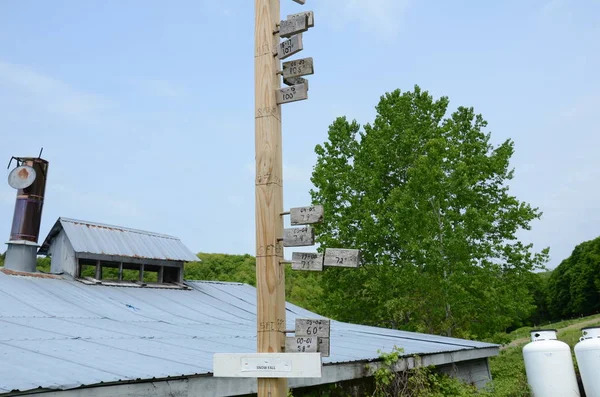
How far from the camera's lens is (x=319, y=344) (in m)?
4.33

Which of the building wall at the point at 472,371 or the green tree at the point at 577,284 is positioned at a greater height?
the green tree at the point at 577,284

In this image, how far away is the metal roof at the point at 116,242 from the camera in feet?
47.2

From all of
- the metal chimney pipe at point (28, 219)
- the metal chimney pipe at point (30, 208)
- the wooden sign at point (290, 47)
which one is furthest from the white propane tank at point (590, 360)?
the metal chimney pipe at point (30, 208)

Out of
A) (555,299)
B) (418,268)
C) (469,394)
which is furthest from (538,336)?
(555,299)

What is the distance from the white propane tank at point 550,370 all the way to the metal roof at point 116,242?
10.4 meters

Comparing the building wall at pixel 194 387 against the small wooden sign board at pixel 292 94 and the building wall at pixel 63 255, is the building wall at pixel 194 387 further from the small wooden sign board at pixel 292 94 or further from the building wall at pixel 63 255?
the building wall at pixel 63 255

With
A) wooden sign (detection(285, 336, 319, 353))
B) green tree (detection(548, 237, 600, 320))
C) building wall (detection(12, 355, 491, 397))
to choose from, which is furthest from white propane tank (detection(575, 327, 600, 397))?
green tree (detection(548, 237, 600, 320))

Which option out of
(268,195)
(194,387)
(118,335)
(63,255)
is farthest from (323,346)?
(63,255)

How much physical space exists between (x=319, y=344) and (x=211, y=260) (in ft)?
138

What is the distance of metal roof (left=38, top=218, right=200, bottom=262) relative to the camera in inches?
566

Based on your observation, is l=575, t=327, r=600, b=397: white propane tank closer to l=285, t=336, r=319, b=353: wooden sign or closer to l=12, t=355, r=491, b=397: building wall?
l=12, t=355, r=491, b=397: building wall

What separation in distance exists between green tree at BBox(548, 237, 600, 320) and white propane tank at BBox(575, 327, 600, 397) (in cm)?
3899

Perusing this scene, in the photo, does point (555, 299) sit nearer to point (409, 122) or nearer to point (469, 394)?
point (409, 122)

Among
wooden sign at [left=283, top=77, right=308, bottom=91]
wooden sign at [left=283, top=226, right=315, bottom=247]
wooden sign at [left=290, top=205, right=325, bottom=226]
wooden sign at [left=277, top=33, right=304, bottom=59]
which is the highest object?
wooden sign at [left=277, top=33, right=304, bottom=59]
